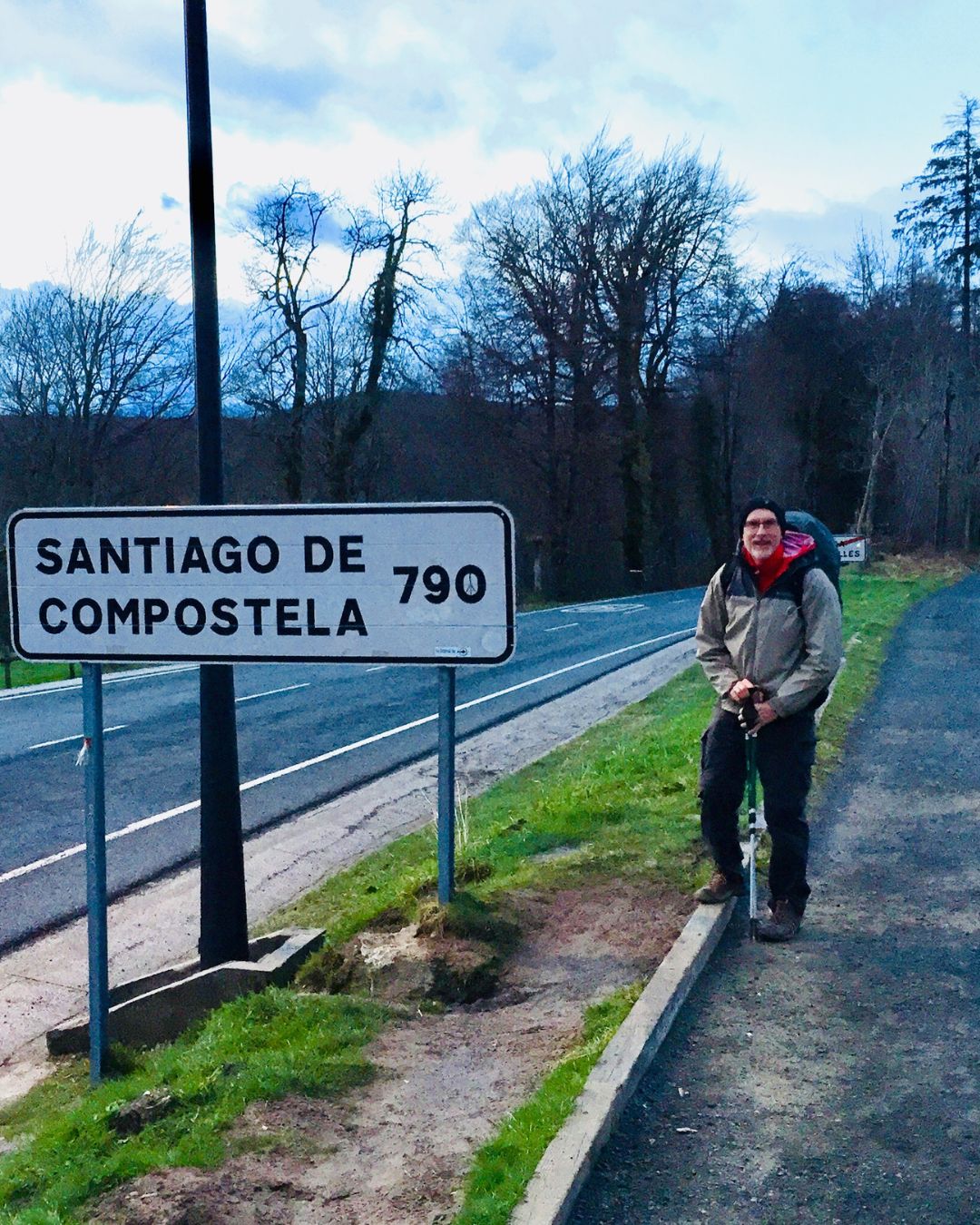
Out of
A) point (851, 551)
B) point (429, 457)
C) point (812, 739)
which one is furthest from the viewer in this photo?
point (429, 457)

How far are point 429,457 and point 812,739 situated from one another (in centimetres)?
4162

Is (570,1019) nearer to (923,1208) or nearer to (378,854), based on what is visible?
(923,1208)

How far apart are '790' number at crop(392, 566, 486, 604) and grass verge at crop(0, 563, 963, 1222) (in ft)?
4.87

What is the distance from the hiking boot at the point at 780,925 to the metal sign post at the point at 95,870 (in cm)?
276

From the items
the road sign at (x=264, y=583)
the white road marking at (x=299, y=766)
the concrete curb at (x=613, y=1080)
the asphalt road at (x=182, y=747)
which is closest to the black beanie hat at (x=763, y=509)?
the road sign at (x=264, y=583)

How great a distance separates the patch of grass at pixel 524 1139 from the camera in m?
3.22

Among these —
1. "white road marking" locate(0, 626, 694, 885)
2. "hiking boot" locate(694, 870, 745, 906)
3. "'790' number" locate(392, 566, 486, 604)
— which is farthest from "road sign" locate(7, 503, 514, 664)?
"white road marking" locate(0, 626, 694, 885)

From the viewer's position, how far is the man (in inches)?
206

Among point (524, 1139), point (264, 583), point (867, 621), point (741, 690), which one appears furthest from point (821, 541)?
point (867, 621)

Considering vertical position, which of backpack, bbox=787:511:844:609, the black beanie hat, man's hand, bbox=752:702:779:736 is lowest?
man's hand, bbox=752:702:779:736

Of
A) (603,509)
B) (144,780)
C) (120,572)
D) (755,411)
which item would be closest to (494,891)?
(120,572)

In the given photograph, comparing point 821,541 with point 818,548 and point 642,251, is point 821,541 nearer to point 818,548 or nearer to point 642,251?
point 818,548

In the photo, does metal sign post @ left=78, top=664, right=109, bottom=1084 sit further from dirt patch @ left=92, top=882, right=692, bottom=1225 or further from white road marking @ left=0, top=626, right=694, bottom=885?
white road marking @ left=0, top=626, right=694, bottom=885

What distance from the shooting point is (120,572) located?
486 cm
